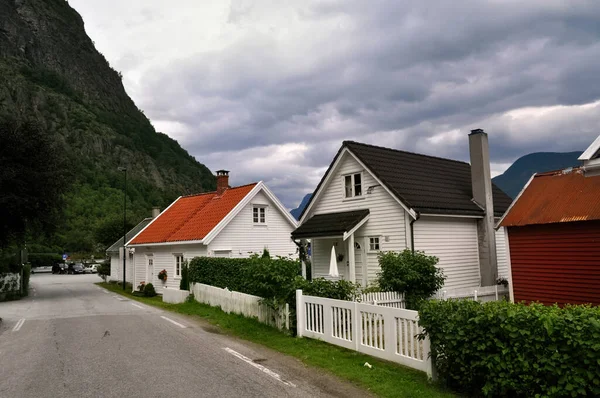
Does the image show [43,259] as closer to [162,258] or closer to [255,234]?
[162,258]

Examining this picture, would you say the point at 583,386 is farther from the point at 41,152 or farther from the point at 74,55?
the point at 74,55

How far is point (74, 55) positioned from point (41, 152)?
157527 millimetres

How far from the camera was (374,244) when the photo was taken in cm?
1967

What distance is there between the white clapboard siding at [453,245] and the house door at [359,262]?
102 inches

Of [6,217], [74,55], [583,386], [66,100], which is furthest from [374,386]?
[74,55]

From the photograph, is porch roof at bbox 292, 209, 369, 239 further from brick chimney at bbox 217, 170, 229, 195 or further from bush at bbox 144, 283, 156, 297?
bush at bbox 144, 283, 156, 297

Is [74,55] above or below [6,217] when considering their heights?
above

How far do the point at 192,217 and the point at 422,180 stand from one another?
16086 millimetres

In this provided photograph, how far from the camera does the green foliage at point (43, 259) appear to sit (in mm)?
77688

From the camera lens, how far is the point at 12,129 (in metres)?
29.4

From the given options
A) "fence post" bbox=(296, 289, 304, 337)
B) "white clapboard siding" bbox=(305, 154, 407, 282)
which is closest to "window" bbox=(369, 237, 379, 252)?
"white clapboard siding" bbox=(305, 154, 407, 282)

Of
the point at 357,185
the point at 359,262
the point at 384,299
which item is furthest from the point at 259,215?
the point at 384,299

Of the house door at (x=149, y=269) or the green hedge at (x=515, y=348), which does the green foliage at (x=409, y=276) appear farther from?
the house door at (x=149, y=269)

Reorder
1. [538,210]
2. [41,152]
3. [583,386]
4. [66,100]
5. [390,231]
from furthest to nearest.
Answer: [66,100]
[41,152]
[390,231]
[538,210]
[583,386]
